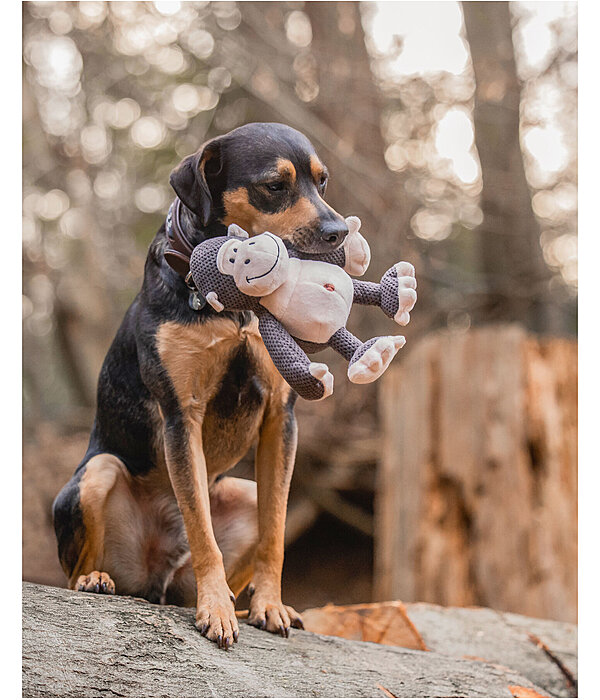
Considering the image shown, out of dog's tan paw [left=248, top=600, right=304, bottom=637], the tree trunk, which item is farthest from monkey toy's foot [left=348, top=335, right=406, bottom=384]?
the tree trunk

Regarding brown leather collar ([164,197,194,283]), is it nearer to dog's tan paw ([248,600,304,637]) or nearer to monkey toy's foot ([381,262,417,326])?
monkey toy's foot ([381,262,417,326])

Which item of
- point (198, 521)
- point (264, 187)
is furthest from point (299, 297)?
point (198, 521)

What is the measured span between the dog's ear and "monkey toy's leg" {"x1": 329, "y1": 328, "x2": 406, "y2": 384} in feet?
2.19

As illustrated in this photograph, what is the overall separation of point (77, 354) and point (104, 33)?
3668 mm

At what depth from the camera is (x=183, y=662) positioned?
227cm

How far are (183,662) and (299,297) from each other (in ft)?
3.64

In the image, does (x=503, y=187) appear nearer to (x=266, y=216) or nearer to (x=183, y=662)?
(x=266, y=216)

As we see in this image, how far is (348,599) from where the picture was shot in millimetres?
7328

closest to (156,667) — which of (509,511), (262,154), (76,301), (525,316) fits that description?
(262,154)

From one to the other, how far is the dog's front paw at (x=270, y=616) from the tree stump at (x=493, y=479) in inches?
106

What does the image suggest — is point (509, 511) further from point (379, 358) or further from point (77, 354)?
point (77, 354)

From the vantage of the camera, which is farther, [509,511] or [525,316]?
[525,316]

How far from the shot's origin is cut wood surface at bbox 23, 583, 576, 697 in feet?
7.02

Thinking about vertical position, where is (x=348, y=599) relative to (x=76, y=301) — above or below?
below
